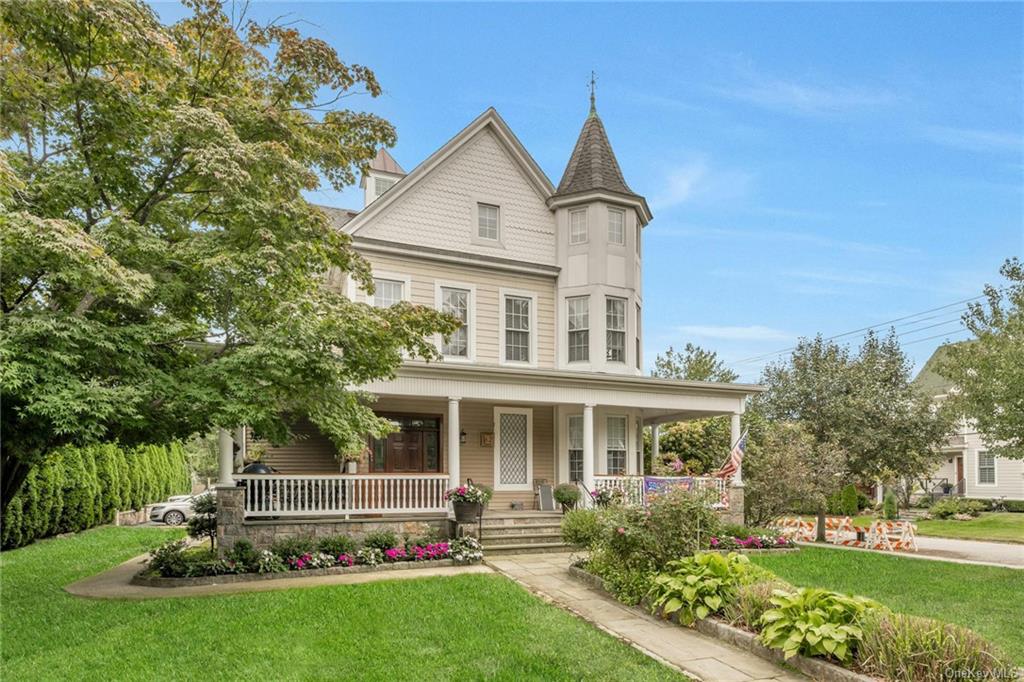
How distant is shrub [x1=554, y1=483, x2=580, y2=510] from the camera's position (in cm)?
1551

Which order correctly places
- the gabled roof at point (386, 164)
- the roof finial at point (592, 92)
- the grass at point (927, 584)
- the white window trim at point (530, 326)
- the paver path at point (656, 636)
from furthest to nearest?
the gabled roof at point (386, 164) < the roof finial at point (592, 92) < the white window trim at point (530, 326) < the grass at point (927, 584) < the paver path at point (656, 636)

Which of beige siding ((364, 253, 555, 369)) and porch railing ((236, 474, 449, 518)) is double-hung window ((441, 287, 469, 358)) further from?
porch railing ((236, 474, 449, 518))

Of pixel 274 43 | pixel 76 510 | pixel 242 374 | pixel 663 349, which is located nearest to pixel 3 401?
pixel 242 374

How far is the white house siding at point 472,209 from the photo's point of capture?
54.5ft

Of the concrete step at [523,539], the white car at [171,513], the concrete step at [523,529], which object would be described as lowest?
the white car at [171,513]

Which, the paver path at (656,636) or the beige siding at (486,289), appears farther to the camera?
the beige siding at (486,289)

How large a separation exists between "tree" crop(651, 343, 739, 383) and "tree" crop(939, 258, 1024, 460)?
61.6 feet

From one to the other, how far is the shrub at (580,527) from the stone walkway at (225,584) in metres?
1.57

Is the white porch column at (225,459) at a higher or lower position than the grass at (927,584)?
higher

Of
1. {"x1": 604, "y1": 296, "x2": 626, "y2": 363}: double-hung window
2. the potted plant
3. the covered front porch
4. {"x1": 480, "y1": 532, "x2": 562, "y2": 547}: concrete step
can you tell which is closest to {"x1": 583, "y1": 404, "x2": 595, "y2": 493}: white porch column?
the covered front porch

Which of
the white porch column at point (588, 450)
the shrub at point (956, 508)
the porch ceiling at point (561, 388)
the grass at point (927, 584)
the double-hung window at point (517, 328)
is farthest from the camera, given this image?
the shrub at point (956, 508)

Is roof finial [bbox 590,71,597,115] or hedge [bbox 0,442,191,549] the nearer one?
hedge [bbox 0,442,191,549]

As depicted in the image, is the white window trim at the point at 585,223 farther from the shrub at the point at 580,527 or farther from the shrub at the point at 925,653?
the shrub at the point at 925,653

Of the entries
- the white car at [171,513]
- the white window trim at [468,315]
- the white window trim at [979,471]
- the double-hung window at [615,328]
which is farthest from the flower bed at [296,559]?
the white window trim at [979,471]
